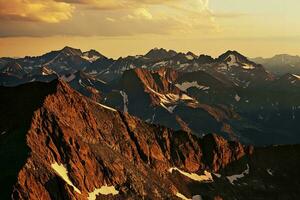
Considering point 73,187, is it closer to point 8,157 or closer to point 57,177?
point 57,177

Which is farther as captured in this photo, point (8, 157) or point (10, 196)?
point (8, 157)

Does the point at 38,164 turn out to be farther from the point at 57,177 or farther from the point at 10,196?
the point at 10,196

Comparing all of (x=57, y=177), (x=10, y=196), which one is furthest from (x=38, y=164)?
(x=10, y=196)

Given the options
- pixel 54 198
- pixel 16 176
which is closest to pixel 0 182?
pixel 16 176

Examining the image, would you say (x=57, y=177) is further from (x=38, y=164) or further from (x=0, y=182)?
(x=0, y=182)

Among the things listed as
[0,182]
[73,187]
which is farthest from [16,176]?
[73,187]

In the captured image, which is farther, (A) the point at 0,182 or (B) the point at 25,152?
(B) the point at 25,152

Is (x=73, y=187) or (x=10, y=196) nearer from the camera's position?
(x=10, y=196)

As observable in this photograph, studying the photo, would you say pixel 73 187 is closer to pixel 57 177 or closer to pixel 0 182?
pixel 57 177
